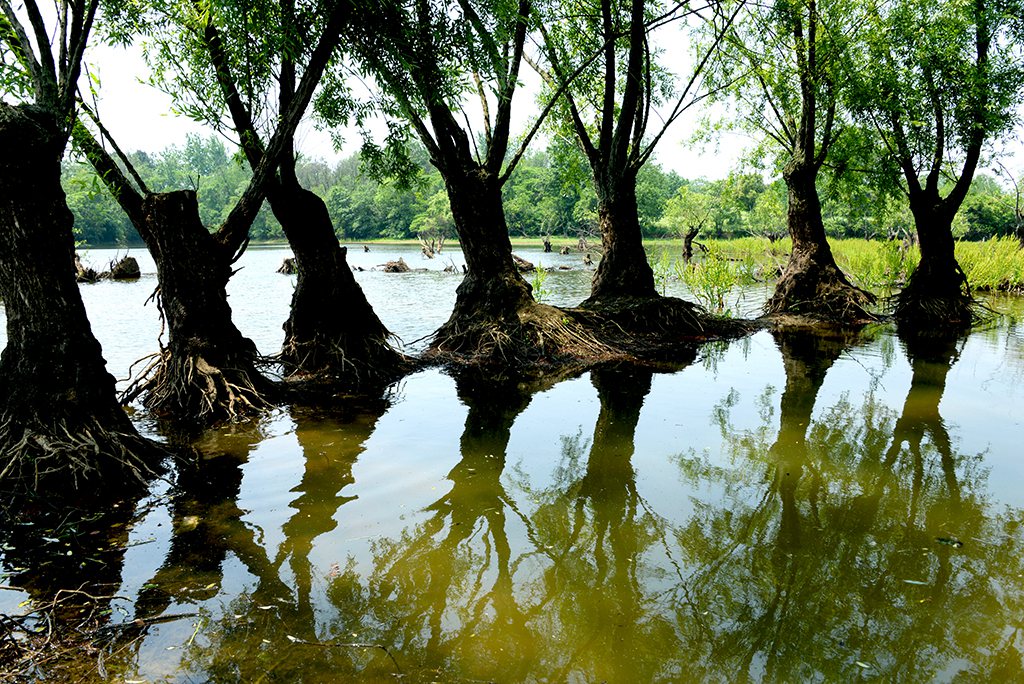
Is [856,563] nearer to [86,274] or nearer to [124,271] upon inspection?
[86,274]

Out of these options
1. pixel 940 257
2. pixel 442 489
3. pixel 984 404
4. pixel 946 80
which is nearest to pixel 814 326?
pixel 940 257

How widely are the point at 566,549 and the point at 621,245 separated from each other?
30.0ft

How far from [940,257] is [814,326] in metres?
2.91

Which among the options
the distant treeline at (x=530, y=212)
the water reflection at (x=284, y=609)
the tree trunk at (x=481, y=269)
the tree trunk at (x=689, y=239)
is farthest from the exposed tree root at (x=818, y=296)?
the distant treeline at (x=530, y=212)

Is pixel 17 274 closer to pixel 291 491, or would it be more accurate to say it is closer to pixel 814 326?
pixel 291 491

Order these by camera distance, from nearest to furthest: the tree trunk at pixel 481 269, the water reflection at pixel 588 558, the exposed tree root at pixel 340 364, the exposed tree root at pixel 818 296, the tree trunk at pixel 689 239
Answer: the water reflection at pixel 588 558 → the exposed tree root at pixel 340 364 → the tree trunk at pixel 481 269 → the exposed tree root at pixel 818 296 → the tree trunk at pixel 689 239

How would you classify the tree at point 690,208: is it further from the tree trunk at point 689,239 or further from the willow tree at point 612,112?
the willow tree at point 612,112

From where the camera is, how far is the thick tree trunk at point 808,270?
1441cm

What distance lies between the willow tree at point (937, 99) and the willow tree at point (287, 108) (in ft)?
32.9

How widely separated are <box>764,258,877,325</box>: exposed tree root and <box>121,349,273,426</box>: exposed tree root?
10.9 metres

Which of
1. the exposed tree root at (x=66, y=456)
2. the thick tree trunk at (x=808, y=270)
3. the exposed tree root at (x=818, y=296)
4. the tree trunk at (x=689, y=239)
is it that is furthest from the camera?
the tree trunk at (x=689, y=239)

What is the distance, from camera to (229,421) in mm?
7027

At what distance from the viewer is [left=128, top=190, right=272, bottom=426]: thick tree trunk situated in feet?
23.4

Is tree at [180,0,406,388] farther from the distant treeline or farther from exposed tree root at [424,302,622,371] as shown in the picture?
the distant treeline
